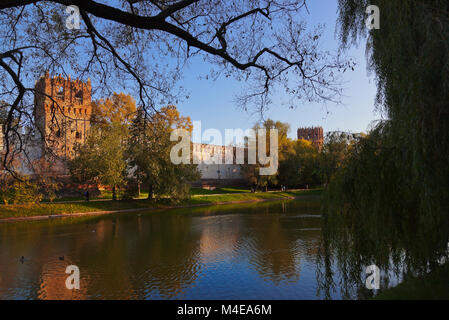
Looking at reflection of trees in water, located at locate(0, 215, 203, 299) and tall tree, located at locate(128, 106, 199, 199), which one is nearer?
reflection of trees in water, located at locate(0, 215, 203, 299)

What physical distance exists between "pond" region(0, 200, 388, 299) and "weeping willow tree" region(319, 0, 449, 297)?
2.00m

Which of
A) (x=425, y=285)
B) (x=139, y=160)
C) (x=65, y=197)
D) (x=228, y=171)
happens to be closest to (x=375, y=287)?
(x=425, y=285)

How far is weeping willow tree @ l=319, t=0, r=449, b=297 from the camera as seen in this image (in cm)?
370

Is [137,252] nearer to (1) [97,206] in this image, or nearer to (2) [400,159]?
(2) [400,159]

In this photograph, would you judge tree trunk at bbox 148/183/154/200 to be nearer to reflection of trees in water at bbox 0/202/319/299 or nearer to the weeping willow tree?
reflection of trees in water at bbox 0/202/319/299

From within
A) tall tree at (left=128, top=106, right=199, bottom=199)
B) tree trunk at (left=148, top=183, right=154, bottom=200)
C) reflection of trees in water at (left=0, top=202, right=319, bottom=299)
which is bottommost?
reflection of trees in water at (left=0, top=202, right=319, bottom=299)

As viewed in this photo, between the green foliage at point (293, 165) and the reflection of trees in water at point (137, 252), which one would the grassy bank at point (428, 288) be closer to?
the reflection of trees in water at point (137, 252)

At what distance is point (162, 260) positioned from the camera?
1112 cm

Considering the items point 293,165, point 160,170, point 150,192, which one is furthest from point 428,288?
point 293,165

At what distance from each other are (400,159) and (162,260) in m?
8.66

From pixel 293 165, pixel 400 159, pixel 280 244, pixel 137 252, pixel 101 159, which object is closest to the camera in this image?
pixel 400 159

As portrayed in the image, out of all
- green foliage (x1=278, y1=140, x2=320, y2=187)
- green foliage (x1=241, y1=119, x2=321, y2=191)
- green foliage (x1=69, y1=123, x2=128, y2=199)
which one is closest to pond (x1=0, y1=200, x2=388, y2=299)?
green foliage (x1=69, y1=123, x2=128, y2=199)

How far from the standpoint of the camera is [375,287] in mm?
6906

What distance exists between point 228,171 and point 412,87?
46818mm
